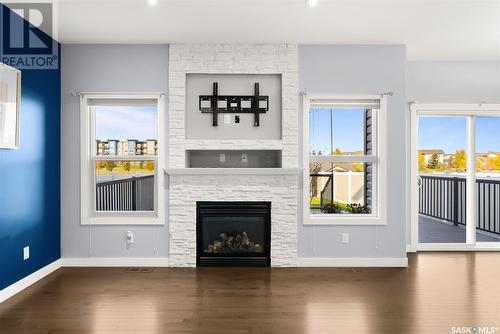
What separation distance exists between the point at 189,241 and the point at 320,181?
6.06 ft

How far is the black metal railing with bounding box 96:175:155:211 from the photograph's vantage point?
4.90m

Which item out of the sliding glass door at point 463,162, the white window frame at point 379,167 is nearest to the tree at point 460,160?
the sliding glass door at point 463,162

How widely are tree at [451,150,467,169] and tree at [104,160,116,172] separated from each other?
4.89m

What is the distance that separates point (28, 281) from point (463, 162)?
5.92 metres

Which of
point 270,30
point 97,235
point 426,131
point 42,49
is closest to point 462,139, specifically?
point 426,131

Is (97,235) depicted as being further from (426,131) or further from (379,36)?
(426,131)

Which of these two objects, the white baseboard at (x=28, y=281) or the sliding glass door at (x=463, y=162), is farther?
the sliding glass door at (x=463, y=162)

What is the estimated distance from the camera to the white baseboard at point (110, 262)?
4.70 m

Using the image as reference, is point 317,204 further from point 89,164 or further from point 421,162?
point 89,164

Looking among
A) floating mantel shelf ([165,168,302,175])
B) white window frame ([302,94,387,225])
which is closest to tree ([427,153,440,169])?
white window frame ([302,94,387,225])

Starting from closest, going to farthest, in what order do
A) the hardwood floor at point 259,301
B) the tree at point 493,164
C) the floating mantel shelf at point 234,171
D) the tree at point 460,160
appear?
the hardwood floor at point 259,301 < the floating mantel shelf at point 234,171 < the tree at point 460,160 < the tree at point 493,164

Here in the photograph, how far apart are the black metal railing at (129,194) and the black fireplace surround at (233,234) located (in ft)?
2.39

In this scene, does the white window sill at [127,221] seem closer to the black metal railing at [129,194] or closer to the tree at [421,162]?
the black metal railing at [129,194]

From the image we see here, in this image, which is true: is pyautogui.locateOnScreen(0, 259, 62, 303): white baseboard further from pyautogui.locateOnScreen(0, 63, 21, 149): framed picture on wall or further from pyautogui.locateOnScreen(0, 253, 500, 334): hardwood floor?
pyautogui.locateOnScreen(0, 63, 21, 149): framed picture on wall
